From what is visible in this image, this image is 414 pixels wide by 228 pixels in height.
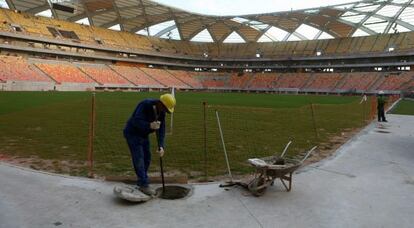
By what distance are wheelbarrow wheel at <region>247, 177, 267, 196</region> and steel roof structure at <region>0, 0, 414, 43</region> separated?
63.7m

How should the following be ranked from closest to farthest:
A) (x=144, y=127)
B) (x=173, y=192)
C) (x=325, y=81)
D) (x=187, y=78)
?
(x=144, y=127) < (x=173, y=192) < (x=325, y=81) < (x=187, y=78)

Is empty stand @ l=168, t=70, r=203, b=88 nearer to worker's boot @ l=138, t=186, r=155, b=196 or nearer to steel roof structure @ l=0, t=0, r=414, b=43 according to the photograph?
steel roof structure @ l=0, t=0, r=414, b=43

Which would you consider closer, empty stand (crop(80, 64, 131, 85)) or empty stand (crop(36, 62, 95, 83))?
empty stand (crop(36, 62, 95, 83))

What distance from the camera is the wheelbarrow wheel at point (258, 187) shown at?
6.46m

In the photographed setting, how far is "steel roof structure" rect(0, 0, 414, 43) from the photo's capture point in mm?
69562

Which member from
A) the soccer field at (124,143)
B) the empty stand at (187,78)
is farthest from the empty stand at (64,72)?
the soccer field at (124,143)

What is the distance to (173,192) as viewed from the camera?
6.67 meters

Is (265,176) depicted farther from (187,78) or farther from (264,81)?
(187,78)

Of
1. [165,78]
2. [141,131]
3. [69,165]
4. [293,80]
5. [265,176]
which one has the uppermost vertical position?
[293,80]

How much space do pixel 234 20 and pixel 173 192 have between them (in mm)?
85231

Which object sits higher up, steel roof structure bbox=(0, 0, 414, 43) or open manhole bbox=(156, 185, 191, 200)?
steel roof structure bbox=(0, 0, 414, 43)

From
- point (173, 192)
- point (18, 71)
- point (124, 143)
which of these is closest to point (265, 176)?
point (173, 192)

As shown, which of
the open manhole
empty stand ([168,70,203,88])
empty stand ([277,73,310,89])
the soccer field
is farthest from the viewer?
empty stand ([168,70,203,88])

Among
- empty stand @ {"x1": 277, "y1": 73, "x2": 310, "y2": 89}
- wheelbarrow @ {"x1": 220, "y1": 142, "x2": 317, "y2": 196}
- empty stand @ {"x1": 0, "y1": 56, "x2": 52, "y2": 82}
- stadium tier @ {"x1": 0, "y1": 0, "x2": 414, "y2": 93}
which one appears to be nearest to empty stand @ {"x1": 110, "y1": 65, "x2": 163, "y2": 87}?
stadium tier @ {"x1": 0, "y1": 0, "x2": 414, "y2": 93}
